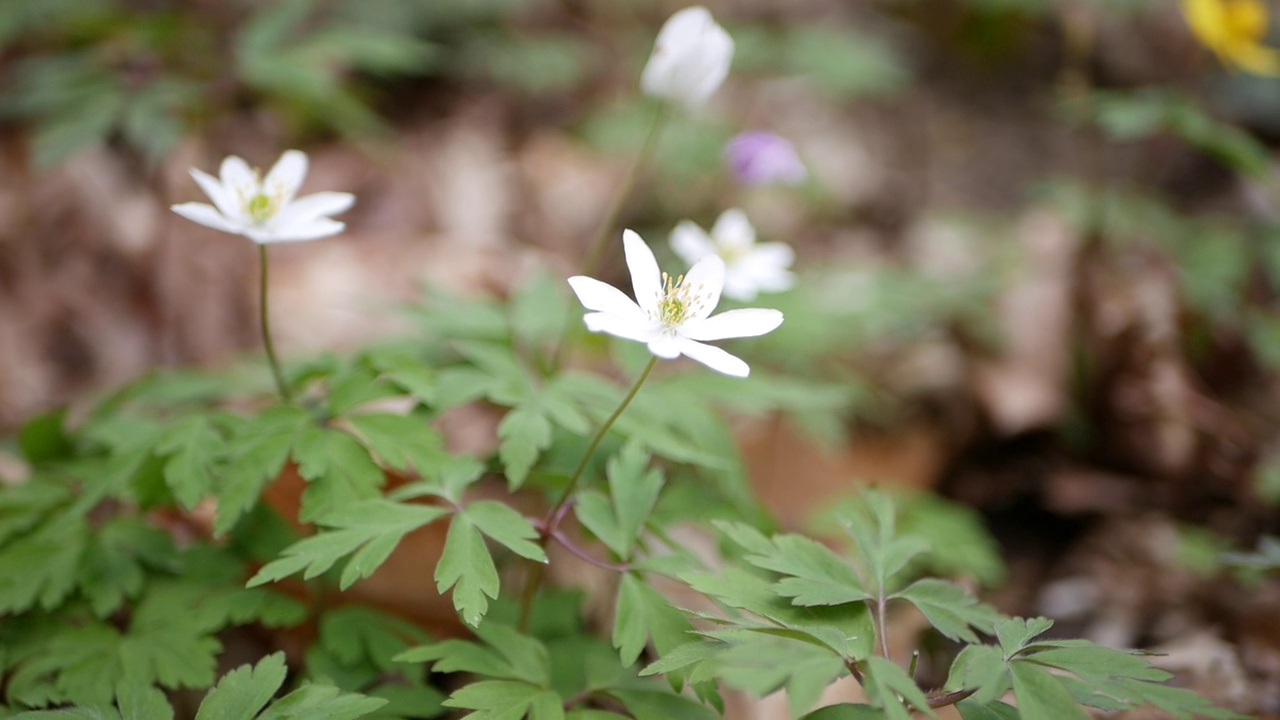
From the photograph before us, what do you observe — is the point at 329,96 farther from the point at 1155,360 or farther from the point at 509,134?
the point at 1155,360

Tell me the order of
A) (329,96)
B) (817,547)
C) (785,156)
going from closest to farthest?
(817,547), (785,156), (329,96)

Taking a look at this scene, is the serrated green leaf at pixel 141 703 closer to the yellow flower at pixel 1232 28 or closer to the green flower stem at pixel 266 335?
the green flower stem at pixel 266 335

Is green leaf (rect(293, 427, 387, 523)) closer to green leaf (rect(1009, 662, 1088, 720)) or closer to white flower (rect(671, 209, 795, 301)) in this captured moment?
white flower (rect(671, 209, 795, 301))

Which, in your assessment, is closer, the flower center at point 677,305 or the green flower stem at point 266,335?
the flower center at point 677,305

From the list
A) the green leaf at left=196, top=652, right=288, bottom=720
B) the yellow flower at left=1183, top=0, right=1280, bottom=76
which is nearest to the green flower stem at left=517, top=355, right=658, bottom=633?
the green leaf at left=196, top=652, right=288, bottom=720

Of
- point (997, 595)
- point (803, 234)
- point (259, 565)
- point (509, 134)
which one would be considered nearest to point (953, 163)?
point (803, 234)

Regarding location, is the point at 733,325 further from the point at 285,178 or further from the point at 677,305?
the point at 285,178

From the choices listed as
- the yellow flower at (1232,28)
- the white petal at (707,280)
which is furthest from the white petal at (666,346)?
the yellow flower at (1232,28)
